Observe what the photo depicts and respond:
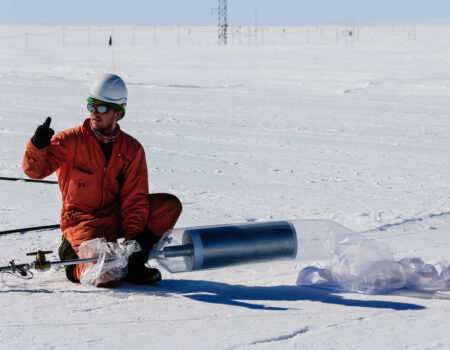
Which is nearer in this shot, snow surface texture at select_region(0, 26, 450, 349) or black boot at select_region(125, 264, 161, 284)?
snow surface texture at select_region(0, 26, 450, 349)

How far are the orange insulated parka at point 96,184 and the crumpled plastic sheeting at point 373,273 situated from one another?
94 cm

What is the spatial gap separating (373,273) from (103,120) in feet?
4.90

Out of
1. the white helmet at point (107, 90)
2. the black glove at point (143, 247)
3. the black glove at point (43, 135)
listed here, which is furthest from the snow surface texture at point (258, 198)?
the white helmet at point (107, 90)

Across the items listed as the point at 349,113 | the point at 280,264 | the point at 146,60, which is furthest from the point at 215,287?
the point at 146,60

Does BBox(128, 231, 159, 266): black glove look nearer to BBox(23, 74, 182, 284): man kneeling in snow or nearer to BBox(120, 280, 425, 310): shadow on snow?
BBox(23, 74, 182, 284): man kneeling in snow

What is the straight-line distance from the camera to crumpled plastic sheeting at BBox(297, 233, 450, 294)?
3.21m

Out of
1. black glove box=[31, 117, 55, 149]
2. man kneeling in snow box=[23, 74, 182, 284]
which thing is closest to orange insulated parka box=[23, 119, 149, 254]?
man kneeling in snow box=[23, 74, 182, 284]

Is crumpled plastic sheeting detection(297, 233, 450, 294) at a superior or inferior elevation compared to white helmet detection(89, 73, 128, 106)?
inferior

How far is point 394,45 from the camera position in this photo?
2973cm

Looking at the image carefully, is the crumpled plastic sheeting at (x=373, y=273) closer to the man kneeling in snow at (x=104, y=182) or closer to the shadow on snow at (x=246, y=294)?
the shadow on snow at (x=246, y=294)

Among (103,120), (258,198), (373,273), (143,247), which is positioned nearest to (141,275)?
(143,247)

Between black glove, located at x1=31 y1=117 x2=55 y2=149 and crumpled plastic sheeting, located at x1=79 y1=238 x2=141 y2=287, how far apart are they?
1.64ft

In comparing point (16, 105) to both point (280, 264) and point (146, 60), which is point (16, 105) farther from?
point (146, 60)

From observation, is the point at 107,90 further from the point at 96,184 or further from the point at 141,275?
the point at 141,275
